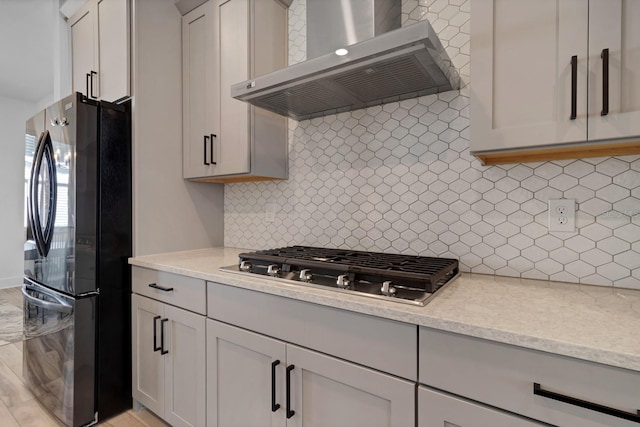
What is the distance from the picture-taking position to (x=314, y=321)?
1143mm

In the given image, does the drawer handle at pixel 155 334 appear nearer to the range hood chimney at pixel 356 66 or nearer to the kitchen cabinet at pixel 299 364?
the kitchen cabinet at pixel 299 364

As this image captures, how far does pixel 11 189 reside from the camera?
4.91 meters

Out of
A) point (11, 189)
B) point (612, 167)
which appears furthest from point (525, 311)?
point (11, 189)

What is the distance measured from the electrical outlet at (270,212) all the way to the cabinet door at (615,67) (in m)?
1.63

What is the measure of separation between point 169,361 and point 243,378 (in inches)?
22.1

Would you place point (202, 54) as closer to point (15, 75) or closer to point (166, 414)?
point (166, 414)

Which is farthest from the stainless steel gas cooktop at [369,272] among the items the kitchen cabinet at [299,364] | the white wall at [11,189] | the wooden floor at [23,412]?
the white wall at [11,189]

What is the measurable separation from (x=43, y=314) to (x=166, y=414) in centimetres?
96

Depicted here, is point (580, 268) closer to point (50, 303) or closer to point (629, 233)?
point (629, 233)

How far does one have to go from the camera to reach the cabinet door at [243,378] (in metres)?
1.25

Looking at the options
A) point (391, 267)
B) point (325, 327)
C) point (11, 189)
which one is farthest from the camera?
point (11, 189)

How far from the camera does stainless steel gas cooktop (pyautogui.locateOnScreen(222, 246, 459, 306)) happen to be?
41.9 inches

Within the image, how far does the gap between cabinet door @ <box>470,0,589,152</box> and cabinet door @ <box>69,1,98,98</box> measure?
2324 millimetres

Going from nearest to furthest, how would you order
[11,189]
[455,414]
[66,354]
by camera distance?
[455,414] < [66,354] < [11,189]
